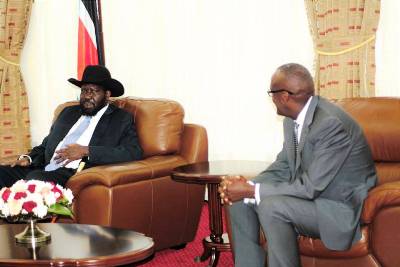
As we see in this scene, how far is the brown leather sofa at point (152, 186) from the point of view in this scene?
12.4 feet

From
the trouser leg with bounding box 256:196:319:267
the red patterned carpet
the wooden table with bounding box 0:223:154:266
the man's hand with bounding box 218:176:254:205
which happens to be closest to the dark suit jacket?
the red patterned carpet

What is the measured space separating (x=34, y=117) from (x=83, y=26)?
1227 millimetres

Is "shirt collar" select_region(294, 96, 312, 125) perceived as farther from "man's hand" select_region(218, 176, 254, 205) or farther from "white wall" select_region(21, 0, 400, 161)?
"white wall" select_region(21, 0, 400, 161)

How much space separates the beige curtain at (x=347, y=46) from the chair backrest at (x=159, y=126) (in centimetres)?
121

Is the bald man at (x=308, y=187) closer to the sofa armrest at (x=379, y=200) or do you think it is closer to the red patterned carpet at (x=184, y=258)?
the sofa armrest at (x=379, y=200)

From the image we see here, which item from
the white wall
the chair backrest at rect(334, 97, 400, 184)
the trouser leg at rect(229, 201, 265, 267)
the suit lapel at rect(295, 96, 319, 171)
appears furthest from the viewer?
the white wall

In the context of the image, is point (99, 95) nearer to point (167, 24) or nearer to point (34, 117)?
point (167, 24)

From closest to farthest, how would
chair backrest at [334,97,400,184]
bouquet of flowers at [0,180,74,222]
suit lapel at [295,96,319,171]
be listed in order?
bouquet of flowers at [0,180,74,222], suit lapel at [295,96,319,171], chair backrest at [334,97,400,184]

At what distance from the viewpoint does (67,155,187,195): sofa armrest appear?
375cm

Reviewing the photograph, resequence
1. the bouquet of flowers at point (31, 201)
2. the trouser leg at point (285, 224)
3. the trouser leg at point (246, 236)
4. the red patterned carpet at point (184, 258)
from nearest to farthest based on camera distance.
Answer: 1. the bouquet of flowers at point (31, 201)
2. the trouser leg at point (285, 224)
3. the trouser leg at point (246, 236)
4. the red patterned carpet at point (184, 258)

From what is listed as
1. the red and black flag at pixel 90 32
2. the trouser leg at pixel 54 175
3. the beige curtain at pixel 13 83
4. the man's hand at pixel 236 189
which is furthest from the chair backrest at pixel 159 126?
the beige curtain at pixel 13 83

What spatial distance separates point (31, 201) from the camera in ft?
8.93

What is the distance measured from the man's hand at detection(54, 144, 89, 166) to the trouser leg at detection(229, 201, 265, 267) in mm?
1352

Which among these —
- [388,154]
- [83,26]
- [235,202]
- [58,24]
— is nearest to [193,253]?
[235,202]
